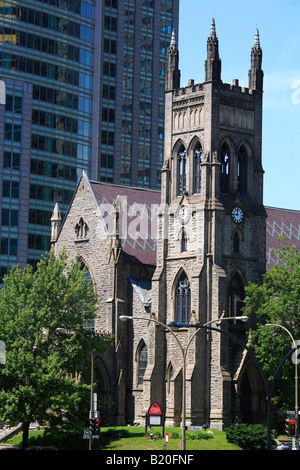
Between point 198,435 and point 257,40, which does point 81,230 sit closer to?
point 257,40

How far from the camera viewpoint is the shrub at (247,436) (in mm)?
65125

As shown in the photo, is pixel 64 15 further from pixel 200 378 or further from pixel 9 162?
pixel 200 378

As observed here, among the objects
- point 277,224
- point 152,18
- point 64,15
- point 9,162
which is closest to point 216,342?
point 277,224

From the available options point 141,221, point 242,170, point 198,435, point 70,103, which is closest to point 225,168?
point 242,170

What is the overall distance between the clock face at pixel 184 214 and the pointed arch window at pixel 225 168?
3013 millimetres

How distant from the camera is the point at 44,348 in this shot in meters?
68.3

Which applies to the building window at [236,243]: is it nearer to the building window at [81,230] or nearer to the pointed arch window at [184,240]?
the pointed arch window at [184,240]

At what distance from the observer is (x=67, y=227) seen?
283 feet

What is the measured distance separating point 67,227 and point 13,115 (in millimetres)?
34287

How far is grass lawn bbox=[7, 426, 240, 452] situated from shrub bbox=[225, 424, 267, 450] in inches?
17.3

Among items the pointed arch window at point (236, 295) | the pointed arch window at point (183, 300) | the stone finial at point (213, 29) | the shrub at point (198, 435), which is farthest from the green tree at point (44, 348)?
the stone finial at point (213, 29)

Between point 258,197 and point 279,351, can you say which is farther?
point 258,197

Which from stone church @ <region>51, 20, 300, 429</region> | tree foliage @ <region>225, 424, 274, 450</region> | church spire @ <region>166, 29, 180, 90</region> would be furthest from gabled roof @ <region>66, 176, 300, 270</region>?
tree foliage @ <region>225, 424, 274, 450</region>

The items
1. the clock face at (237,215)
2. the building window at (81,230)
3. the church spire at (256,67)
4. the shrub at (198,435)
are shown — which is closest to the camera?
the shrub at (198,435)
